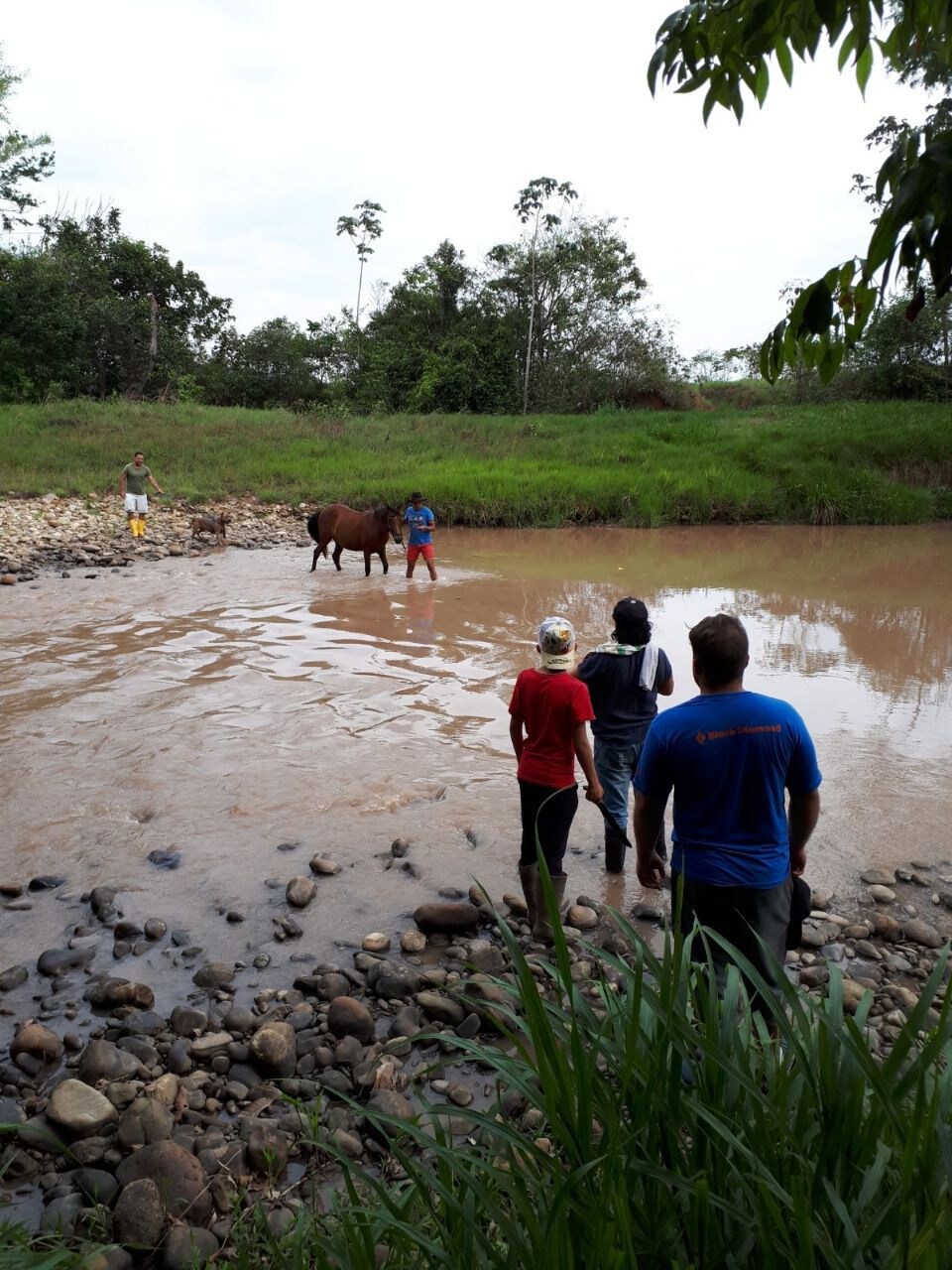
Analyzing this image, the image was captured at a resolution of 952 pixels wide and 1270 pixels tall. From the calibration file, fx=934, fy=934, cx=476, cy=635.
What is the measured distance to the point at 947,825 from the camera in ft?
20.9

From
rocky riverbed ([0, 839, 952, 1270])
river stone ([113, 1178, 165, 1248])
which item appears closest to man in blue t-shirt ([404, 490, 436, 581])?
rocky riverbed ([0, 839, 952, 1270])

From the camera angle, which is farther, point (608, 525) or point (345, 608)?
point (608, 525)

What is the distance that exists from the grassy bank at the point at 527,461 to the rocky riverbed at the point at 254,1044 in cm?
1772

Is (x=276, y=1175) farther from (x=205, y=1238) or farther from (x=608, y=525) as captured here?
(x=608, y=525)

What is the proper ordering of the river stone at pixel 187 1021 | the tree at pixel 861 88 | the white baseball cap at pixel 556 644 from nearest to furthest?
1. the tree at pixel 861 88
2. the river stone at pixel 187 1021
3. the white baseball cap at pixel 556 644

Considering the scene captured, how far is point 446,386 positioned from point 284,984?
39721 millimetres

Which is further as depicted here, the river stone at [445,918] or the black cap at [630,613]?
the black cap at [630,613]

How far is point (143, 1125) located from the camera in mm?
3299

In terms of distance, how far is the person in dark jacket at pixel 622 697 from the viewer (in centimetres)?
537

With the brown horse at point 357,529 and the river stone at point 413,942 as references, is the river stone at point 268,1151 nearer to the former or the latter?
the river stone at point 413,942

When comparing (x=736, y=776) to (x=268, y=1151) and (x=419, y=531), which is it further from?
(x=419, y=531)

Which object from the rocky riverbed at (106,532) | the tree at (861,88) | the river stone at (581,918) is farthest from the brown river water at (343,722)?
the tree at (861,88)

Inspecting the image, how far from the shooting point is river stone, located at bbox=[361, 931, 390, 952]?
465cm

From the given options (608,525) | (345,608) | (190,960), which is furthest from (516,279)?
(190,960)
